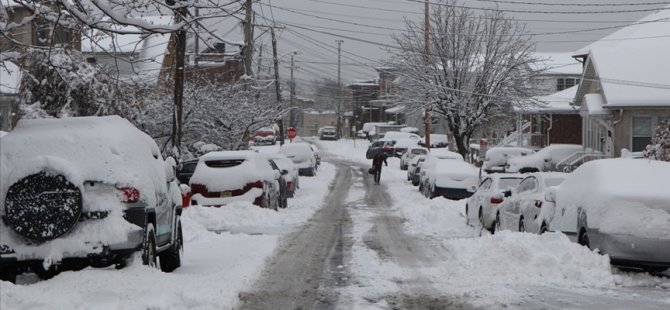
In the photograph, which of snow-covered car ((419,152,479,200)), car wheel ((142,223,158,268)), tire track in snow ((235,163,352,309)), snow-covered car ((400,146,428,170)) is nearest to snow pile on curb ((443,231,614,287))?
tire track in snow ((235,163,352,309))

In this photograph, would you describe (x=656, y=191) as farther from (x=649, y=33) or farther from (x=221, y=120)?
(x=649, y=33)

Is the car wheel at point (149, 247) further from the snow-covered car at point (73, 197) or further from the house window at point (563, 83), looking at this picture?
the house window at point (563, 83)

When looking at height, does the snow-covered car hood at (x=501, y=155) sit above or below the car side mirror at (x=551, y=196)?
below

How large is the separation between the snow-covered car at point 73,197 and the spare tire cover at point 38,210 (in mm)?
10

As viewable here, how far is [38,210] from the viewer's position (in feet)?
27.8

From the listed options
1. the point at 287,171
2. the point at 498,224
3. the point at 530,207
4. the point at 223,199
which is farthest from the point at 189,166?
the point at 530,207

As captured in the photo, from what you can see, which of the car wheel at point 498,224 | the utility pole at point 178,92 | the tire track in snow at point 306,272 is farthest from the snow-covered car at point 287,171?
the car wheel at point 498,224

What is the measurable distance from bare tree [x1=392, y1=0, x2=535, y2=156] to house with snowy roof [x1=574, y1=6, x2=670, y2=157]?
11.7 ft

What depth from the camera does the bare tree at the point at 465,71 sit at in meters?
41.0

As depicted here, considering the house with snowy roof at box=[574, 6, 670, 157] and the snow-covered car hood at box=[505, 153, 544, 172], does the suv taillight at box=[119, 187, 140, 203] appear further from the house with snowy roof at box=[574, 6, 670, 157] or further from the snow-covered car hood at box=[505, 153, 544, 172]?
the snow-covered car hood at box=[505, 153, 544, 172]

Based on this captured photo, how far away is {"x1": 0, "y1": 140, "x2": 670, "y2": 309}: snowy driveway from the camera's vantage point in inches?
321

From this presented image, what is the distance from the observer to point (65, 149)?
9.02 metres

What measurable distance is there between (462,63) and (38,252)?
34788mm

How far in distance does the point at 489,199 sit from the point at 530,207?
362 centimetres
